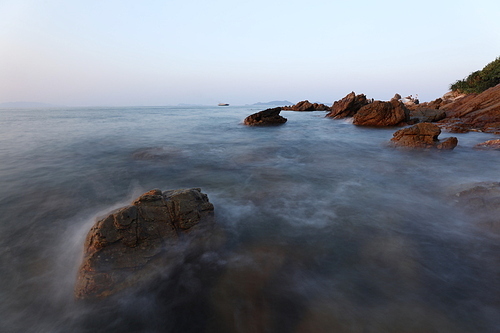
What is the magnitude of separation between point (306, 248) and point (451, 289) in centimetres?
260

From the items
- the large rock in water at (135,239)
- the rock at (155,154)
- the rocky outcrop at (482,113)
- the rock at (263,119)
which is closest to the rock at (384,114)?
the rocky outcrop at (482,113)

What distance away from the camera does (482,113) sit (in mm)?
22078

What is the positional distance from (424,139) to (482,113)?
14.5m

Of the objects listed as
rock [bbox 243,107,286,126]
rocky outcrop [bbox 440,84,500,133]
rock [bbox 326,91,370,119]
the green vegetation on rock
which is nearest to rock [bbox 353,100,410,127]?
rocky outcrop [bbox 440,84,500,133]

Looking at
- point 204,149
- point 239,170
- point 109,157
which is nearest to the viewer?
point 239,170

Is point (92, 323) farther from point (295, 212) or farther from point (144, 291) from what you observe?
point (295, 212)

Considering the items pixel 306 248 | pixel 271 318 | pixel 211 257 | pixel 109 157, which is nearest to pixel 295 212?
pixel 306 248

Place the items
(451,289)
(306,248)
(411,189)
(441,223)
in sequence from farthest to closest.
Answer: (411,189), (441,223), (306,248), (451,289)

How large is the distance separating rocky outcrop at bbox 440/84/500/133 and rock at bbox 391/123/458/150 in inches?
367

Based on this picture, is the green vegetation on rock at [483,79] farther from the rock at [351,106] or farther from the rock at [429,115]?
the rock at [351,106]

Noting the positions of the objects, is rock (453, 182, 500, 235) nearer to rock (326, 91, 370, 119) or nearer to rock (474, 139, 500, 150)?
rock (474, 139, 500, 150)

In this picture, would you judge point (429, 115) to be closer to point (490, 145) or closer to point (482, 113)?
point (482, 113)

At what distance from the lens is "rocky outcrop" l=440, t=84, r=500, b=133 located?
67.5 feet

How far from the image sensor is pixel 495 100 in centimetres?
2183
